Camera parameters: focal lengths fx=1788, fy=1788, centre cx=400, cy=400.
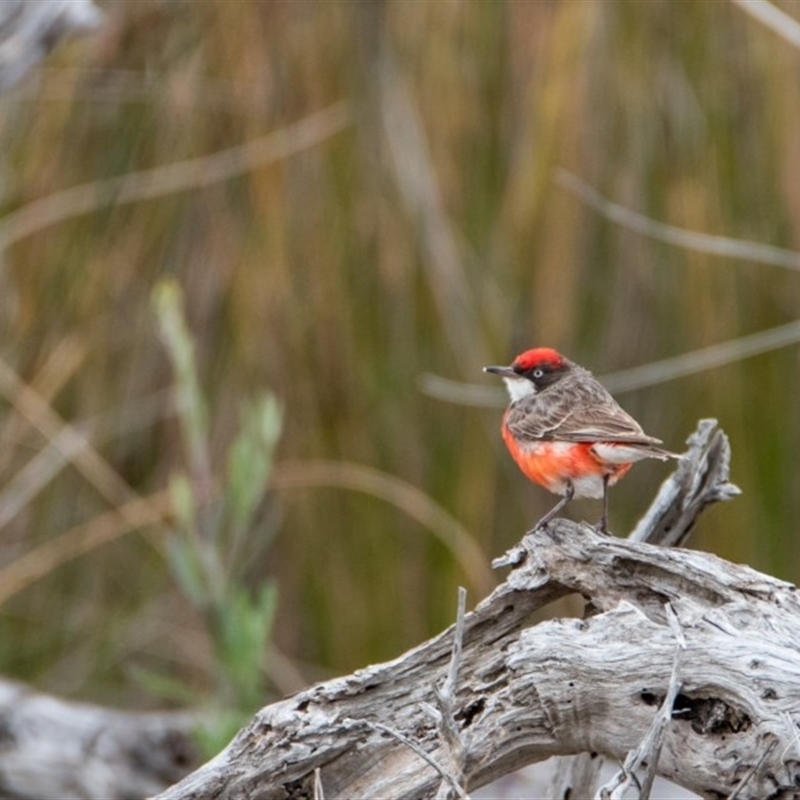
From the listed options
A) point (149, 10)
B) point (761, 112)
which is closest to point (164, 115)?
point (149, 10)

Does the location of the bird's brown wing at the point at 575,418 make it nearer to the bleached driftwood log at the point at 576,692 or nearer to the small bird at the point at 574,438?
the small bird at the point at 574,438

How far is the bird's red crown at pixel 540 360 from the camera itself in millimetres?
2842

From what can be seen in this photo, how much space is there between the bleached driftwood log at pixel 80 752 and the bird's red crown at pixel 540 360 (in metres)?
0.98

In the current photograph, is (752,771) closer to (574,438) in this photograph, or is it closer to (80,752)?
(574,438)

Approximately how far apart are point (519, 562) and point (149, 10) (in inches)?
83.6

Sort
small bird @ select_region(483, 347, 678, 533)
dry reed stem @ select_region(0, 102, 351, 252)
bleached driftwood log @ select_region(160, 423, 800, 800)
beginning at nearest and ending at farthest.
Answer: bleached driftwood log @ select_region(160, 423, 800, 800) → small bird @ select_region(483, 347, 678, 533) → dry reed stem @ select_region(0, 102, 351, 252)

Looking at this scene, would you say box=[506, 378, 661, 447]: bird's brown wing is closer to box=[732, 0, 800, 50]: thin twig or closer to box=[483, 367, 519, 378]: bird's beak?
box=[483, 367, 519, 378]: bird's beak

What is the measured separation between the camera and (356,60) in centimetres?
375

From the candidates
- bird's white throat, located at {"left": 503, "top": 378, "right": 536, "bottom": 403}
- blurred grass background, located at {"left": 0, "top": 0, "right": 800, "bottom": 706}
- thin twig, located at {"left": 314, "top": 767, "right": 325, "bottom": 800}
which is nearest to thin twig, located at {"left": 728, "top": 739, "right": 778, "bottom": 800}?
thin twig, located at {"left": 314, "top": 767, "right": 325, "bottom": 800}

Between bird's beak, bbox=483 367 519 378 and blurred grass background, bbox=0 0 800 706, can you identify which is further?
blurred grass background, bbox=0 0 800 706

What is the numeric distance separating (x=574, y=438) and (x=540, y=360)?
1.24 feet

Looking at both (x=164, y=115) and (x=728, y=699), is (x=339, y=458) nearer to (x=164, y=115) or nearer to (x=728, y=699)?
(x=164, y=115)

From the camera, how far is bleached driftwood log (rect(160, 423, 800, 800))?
6.21ft

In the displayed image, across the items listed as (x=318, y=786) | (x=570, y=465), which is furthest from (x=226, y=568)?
(x=318, y=786)
